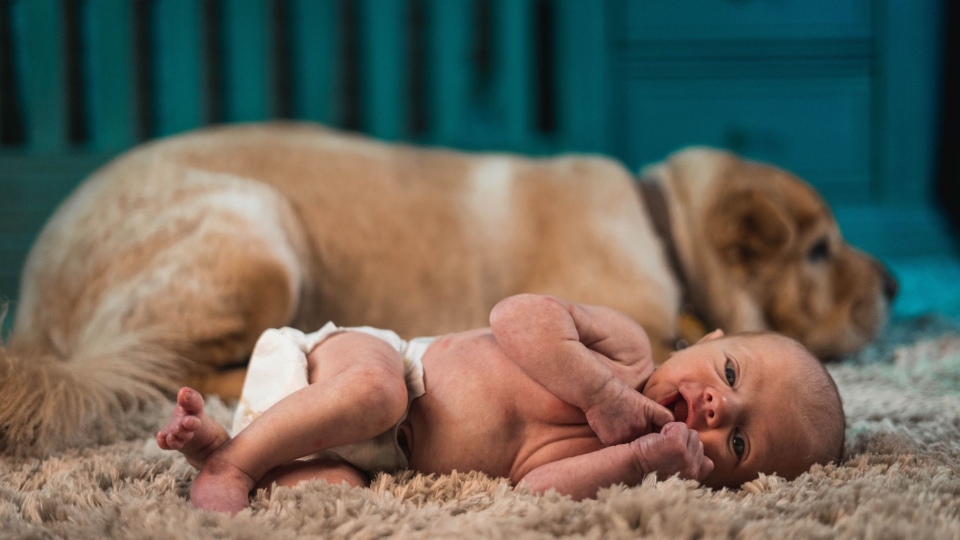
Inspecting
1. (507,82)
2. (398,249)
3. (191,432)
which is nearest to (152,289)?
(398,249)

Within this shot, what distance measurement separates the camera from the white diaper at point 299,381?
3.01 feet

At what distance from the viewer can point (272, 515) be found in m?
0.74

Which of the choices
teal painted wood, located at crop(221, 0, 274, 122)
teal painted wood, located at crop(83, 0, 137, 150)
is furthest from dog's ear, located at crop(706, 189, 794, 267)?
teal painted wood, located at crop(83, 0, 137, 150)

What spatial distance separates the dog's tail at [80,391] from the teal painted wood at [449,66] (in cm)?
153

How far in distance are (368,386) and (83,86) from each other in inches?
85.4

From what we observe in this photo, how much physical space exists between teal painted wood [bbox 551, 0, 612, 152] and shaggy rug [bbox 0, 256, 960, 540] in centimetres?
188

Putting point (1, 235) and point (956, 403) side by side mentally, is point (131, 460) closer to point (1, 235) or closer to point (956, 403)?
point (956, 403)

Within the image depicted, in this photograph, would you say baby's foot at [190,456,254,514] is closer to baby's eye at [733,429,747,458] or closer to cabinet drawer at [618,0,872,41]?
baby's eye at [733,429,747,458]

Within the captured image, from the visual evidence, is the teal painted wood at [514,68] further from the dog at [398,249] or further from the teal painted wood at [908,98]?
the teal painted wood at [908,98]

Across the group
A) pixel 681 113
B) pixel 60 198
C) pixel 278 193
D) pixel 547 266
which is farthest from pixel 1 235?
pixel 681 113

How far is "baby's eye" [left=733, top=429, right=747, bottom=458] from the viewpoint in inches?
34.9

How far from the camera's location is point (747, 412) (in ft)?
2.91

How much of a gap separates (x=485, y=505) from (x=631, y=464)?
162 mm

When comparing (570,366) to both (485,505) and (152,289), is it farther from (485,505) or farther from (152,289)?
(152,289)
